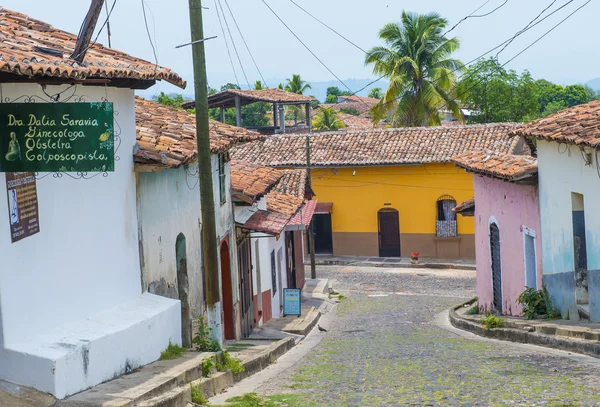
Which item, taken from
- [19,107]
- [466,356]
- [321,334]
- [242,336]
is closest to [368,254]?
[321,334]

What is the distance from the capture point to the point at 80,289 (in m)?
9.14

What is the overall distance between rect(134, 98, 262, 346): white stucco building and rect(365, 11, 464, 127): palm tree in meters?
26.4

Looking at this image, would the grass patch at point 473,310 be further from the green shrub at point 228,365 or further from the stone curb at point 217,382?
the green shrub at point 228,365

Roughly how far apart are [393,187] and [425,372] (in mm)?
25347

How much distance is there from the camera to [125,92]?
10.6 m

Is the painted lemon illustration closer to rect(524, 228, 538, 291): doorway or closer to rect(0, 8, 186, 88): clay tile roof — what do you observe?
rect(0, 8, 186, 88): clay tile roof

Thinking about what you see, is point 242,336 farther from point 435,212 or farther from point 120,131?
point 435,212

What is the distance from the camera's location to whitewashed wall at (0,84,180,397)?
7.58 m

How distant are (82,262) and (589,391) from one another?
5.64 m

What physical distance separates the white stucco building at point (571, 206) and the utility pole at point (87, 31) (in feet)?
23.2

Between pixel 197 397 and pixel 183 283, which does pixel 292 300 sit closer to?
pixel 183 283

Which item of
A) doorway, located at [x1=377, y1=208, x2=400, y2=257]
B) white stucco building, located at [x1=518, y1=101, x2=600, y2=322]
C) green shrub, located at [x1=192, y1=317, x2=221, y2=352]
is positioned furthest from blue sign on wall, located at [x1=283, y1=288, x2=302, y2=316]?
doorway, located at [x1=377, y1=208, x2=400, y2=257]

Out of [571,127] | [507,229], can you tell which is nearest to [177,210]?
[571,127]

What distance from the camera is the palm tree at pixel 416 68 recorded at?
136 ft
